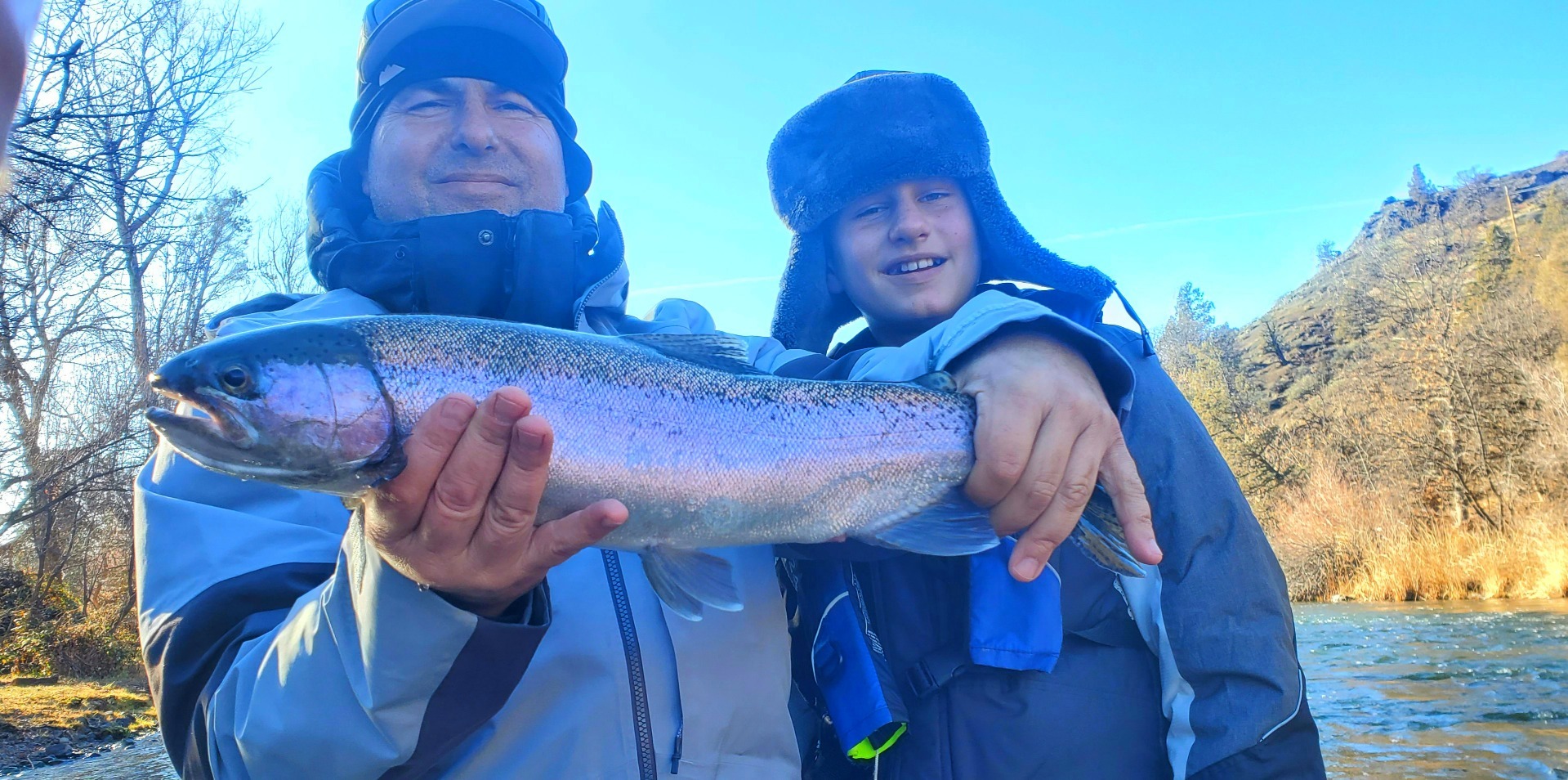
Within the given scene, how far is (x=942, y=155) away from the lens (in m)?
3.87

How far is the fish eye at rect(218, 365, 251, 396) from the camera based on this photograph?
1.99 meters

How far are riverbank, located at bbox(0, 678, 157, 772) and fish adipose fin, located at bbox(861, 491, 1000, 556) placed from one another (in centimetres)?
1385

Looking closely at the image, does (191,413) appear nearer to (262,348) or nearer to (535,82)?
(262,348)

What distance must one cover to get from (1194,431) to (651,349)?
6.19ft

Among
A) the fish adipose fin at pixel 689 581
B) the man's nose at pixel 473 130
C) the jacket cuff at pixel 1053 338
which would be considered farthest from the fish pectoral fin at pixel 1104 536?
the man's nose at pixel 473 130

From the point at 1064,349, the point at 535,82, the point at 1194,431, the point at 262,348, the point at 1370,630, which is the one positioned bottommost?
the point at 1370,630

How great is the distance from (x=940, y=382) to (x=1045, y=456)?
1.28 feet

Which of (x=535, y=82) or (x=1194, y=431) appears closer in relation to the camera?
(x=1194, y=431)

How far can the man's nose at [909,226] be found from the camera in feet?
12.3

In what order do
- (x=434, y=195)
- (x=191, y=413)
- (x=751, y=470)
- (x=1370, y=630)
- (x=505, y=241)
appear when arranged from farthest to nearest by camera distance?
1. (x=1370, y=630)
2. (x=434, y=195)
3. (x=505, y=241)
4. (x=751, y=470)
5. (x=191, y=413)

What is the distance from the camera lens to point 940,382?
2.56m

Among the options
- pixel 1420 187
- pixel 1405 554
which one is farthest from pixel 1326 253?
pixel 1405 554

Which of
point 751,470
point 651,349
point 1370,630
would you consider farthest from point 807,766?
point 1370,630

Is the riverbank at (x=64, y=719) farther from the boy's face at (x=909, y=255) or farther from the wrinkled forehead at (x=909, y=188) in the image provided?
the wrinkled forehead at (x=909, y=188)
